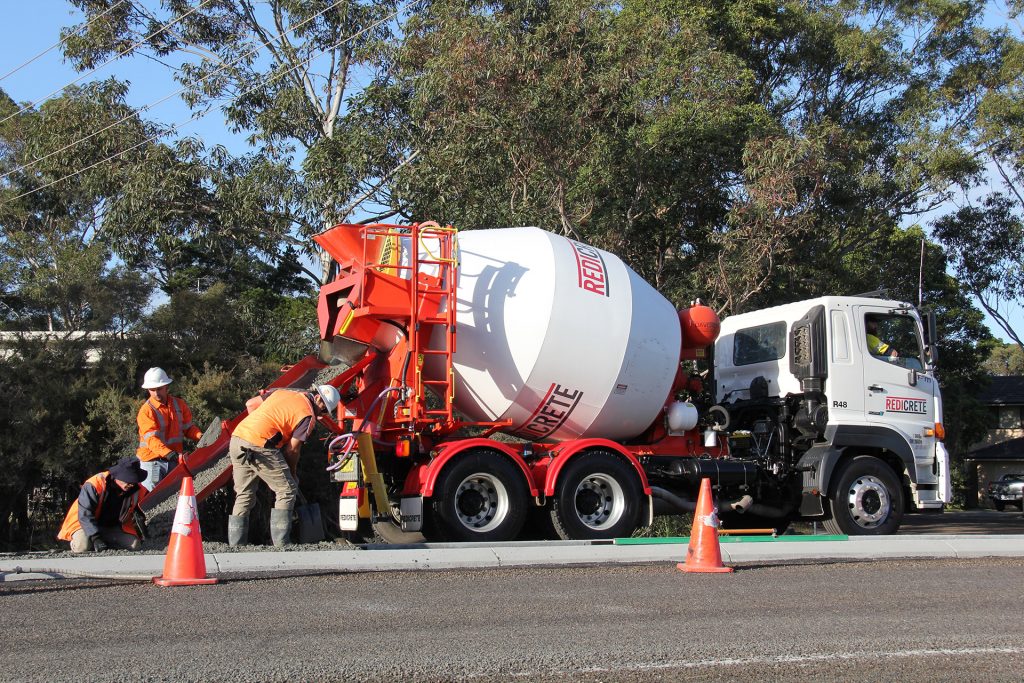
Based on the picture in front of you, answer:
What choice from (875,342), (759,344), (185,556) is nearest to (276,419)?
(185,556)

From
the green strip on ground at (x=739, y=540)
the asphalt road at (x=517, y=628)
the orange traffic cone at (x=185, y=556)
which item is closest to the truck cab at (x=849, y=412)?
the green strip on ground at (x=739, y=540)

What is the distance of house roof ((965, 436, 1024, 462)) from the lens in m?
48.0

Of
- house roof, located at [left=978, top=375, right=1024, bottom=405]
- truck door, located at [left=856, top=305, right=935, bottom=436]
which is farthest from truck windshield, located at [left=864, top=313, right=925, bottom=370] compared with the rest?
house roof, located at [left=978, top=375, right=1024, bottom=405]

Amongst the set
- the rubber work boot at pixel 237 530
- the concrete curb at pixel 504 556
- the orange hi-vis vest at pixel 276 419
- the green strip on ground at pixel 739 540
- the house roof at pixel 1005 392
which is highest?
the house roof at pixel 1005 392

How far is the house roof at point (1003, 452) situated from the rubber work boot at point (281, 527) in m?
43.7

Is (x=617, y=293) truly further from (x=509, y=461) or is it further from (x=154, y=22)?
(x=154, y=22)

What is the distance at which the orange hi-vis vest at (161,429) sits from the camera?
37.0ft

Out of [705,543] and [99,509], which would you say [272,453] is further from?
[705,543]

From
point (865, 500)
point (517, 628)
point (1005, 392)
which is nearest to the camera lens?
point (517, 628)

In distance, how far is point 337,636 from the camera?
605 cm

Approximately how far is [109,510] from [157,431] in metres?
1.63

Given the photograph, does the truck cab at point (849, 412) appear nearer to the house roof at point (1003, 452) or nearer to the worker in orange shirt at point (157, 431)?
the worker in orange shirt at point (157, 431)

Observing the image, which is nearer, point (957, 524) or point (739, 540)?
point (739, 540)

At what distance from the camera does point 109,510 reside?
387 inches
